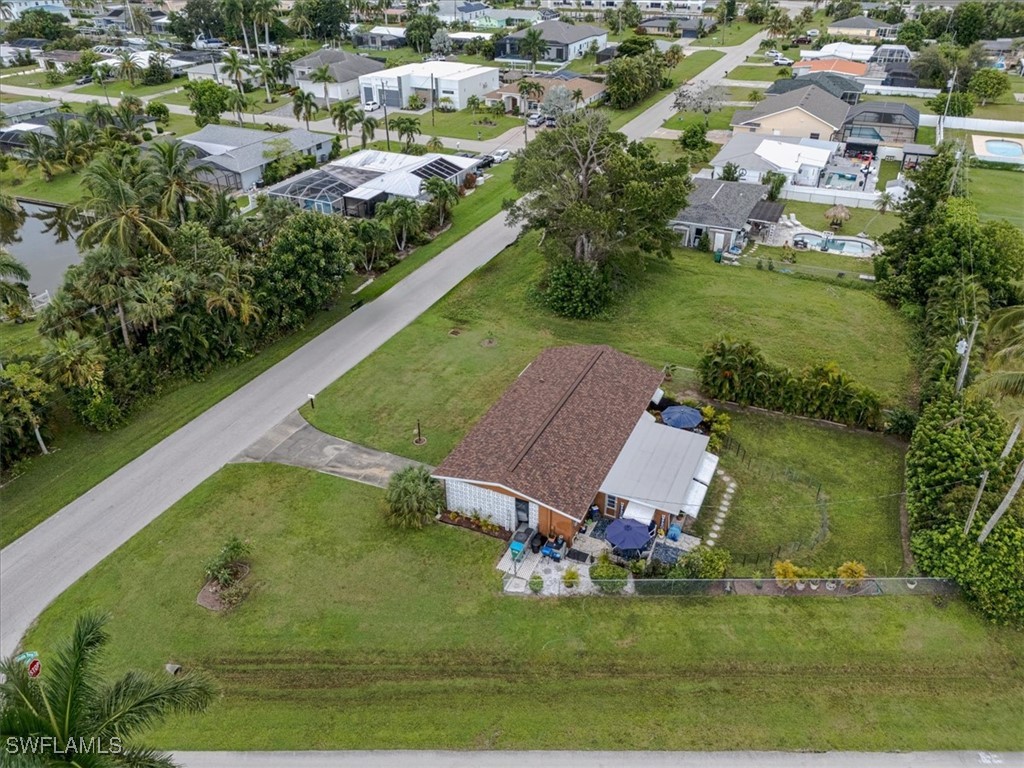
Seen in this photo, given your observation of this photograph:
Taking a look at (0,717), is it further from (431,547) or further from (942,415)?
(942,415)

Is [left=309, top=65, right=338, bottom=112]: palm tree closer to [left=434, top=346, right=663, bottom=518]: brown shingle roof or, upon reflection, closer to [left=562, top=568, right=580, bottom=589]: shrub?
[left=434, top=346, right=663, bottom=518]: brown shingle roof

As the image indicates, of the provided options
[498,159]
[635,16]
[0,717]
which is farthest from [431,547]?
[635,16]

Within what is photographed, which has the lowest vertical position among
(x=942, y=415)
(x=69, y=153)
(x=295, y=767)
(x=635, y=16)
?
(x=295, y=767)

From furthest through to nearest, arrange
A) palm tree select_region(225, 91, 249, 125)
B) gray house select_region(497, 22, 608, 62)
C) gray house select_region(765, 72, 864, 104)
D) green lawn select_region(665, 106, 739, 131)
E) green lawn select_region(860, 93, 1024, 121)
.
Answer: gray house select_region(497, 22, 608, 62) → green lawn select_region(860, 93, 1024, 121) → gray house select_region(765, 72, 864, 104) → green lawn select_region(665, 106, 739, 131) → palm tree select_region(225, 91, 249, 125)

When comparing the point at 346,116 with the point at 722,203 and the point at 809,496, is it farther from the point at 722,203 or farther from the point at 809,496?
the point at 809,496

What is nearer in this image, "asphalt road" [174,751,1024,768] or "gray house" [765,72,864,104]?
"asphalt road" [174,751,1024,768]

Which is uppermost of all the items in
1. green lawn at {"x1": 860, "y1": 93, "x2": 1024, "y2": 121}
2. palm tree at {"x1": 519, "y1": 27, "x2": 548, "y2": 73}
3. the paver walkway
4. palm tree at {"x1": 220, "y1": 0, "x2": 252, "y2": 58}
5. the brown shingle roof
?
palm tree at {"x1": 220, "y1": 0, "x2": 252, "y2": 58}

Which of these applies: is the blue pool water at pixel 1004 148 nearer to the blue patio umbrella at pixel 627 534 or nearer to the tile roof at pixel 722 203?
the tile roof at pixel 722 203

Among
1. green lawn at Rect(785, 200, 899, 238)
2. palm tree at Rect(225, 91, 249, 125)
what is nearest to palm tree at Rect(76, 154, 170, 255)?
palm tree at Rect(225, 91, 249, 125)
